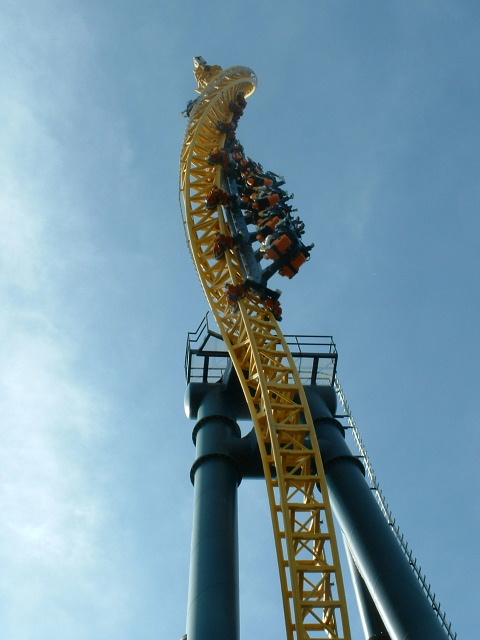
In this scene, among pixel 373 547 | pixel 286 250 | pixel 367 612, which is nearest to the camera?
pixel 373 547

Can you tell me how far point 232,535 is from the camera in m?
17.5

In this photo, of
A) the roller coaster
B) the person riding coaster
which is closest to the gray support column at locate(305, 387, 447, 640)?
the roller coaster

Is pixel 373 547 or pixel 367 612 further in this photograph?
pixel 367 612

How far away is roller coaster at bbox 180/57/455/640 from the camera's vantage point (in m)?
15.9

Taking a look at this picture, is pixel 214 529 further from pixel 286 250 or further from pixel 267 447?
pixel 286 250

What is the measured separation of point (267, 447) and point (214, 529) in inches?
120

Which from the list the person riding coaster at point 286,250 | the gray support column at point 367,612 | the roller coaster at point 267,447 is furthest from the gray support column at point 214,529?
the gray support column at point 367,612

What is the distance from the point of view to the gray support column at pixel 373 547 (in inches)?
615

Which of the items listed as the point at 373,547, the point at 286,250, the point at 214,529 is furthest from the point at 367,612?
the point at 286,250

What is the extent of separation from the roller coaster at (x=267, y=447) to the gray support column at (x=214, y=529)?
0.03 metres

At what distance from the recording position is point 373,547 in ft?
56.7

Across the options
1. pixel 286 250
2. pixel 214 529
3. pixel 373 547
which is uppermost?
pixel 286 250

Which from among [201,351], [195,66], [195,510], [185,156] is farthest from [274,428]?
[195,66]

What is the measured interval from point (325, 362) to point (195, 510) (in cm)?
843
